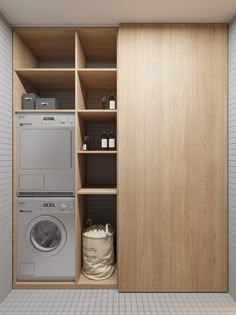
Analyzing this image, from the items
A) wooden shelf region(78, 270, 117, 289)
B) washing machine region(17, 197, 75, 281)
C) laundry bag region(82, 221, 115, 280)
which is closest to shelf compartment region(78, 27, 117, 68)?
washing machine region(17, 197, 75, 281)

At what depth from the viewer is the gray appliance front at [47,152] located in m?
2.21

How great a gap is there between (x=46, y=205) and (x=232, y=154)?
1.69 metres

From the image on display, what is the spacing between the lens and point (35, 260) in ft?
7.37

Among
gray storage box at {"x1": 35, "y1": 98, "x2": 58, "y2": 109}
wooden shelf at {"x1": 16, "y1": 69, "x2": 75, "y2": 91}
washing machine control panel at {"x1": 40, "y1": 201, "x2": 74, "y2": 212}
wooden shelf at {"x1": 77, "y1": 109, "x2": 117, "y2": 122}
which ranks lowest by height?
washing machine control panel at {"x1": 40, "y1": 201, "x2": 74, "y2": 212}

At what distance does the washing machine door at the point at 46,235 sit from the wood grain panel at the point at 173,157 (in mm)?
572

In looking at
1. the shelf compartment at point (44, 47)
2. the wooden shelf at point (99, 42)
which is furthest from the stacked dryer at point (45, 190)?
the wooden shelf at point (99, 42)

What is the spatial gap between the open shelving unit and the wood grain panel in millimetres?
213

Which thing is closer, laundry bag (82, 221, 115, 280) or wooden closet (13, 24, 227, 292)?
wooden closet (13, 24, 227, 292)

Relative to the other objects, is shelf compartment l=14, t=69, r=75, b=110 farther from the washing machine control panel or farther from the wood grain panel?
the washing machine control panel

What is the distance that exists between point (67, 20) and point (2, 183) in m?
1.49

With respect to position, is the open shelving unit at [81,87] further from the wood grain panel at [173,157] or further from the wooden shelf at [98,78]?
the wood grain panel at [173,157]

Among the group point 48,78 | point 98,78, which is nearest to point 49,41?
point 48,78

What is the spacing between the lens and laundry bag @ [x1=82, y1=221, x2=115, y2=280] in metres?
2.32

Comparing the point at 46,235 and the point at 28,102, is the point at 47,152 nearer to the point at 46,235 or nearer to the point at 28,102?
the point at 28,102
